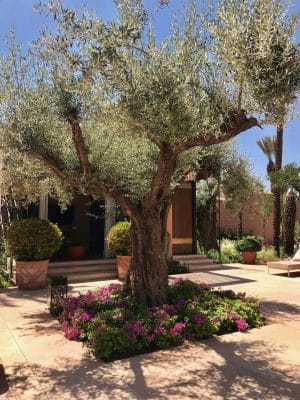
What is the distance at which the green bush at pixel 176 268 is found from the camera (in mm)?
11841

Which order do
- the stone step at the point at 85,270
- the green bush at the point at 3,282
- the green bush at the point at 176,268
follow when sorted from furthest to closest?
the green bush at the point at 176,268
the stone step at the point at 85,270
the green bush at the point at 3,282

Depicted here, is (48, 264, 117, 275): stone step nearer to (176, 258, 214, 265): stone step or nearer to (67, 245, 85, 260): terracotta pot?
(67, 245, 85, 260): terracotta pot

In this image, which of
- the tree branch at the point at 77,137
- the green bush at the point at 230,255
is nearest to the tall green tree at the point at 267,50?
the tree branch at the point at 77,137

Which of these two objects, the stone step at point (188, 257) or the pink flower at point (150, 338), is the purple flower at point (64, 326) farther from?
the stone step at point (188, 257)

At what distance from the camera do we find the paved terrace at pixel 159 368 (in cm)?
387

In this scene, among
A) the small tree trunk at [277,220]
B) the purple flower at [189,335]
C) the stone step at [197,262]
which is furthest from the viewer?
the small tree trunk at [277,220]

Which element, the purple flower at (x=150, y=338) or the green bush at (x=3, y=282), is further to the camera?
the green bush at (x=3, y=282)

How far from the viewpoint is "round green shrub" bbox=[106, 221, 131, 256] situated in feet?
35.9

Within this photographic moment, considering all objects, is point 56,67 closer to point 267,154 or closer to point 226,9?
point 226,9

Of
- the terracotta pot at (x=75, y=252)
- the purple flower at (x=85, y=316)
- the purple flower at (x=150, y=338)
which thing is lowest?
the purple flower at (x=150, y=338)

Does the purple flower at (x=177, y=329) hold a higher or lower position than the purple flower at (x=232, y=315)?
lower

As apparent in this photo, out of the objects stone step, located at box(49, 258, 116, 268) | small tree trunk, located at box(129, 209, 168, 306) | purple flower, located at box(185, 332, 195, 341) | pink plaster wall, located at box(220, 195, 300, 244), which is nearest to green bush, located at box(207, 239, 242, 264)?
stone step, located at box(49, 258, 116, 268)

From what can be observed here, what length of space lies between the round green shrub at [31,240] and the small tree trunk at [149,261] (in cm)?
353

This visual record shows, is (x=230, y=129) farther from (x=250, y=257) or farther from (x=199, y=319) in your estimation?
(x=250, y=257)
